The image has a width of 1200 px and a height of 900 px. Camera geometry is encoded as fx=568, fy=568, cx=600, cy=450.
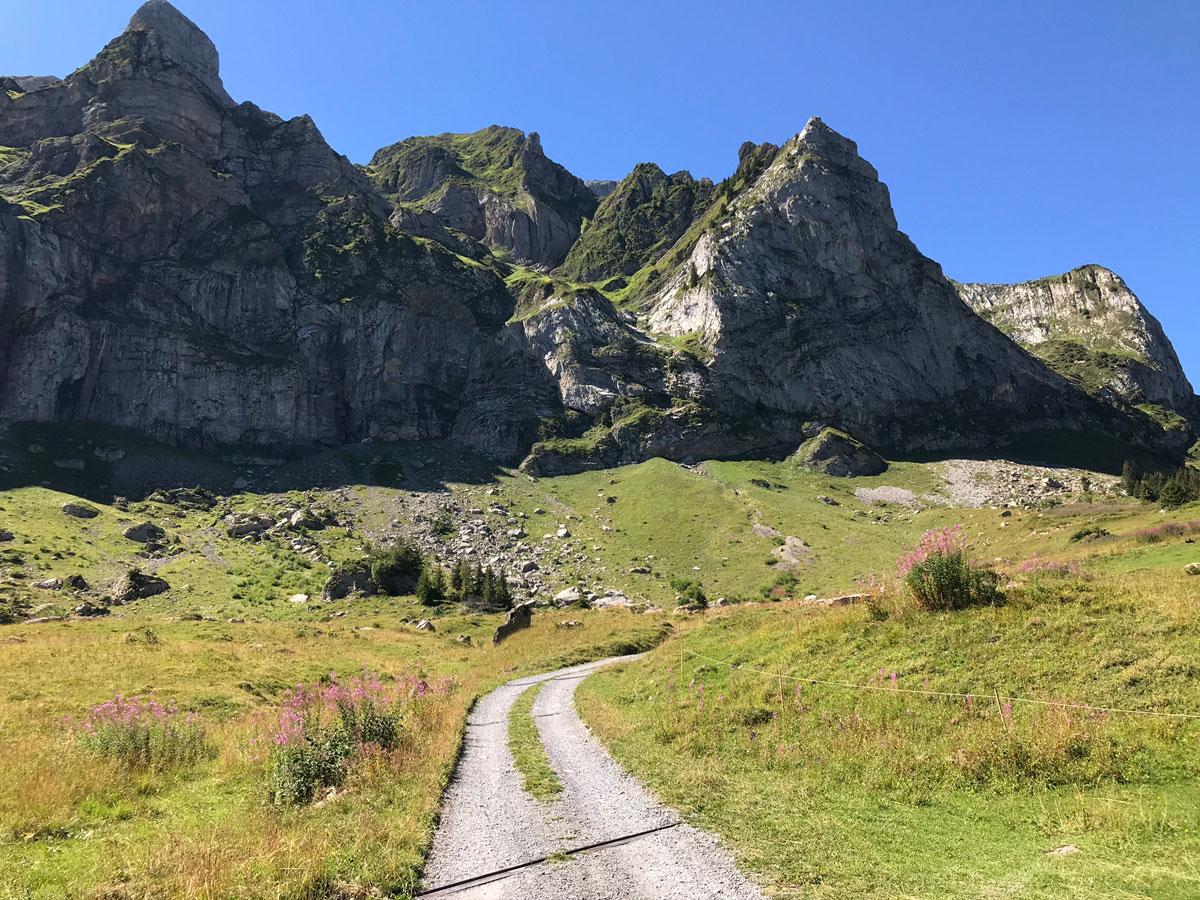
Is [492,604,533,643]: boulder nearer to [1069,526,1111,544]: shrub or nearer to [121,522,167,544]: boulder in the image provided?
[1069,526,1111,544]: shrub

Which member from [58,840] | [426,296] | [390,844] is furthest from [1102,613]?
[426,296]

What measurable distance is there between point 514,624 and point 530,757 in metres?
33.7

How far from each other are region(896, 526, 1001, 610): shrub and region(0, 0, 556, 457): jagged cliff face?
122 m

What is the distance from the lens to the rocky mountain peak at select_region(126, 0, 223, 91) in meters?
172

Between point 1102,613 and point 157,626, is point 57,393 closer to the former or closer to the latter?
point 157,626

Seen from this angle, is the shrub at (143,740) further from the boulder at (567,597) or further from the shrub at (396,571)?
the shrub at (396,571)

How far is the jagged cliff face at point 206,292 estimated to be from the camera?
123m

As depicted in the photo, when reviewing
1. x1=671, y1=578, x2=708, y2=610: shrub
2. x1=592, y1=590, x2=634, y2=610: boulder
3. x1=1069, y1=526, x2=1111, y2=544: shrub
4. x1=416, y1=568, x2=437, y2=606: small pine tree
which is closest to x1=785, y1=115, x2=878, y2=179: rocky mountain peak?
x1=671, y1=578, x2=708, y2=610: shrub

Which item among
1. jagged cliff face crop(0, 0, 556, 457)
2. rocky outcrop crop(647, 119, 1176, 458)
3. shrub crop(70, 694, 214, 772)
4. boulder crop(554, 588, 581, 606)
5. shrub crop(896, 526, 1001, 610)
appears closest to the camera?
shrub crop(70, 694, 214, 772)

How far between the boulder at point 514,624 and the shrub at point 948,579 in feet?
116

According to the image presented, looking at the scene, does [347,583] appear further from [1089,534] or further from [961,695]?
[1089,534]

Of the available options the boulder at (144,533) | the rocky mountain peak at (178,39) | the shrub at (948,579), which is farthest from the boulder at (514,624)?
the rocky mountain peak at (178,39)

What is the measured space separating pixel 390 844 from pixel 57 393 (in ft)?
513

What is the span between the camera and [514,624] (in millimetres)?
46812
